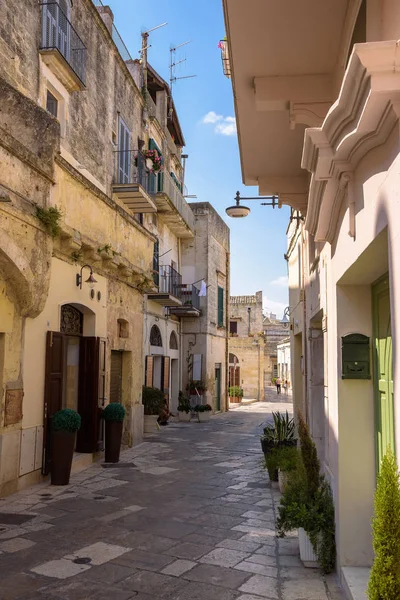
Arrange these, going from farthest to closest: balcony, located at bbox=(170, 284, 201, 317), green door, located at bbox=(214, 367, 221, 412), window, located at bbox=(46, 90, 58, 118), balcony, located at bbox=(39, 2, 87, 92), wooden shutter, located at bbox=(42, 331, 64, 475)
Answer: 1. green door, located at bbox=(214, 367, 221, 412)
2. balcony, located at bbox=(170, 284, 201, 317)
3. window, located at bbox=(46, 90, 58, 118)
4. balcony, located at bbox=(39, 2, 87, 92)
5. wooden shutter, located at bbox=(42, 331, 64, 475)

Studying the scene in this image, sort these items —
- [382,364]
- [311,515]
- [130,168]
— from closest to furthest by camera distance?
1. [382,364]
2. [311,515]
3. [130,168]

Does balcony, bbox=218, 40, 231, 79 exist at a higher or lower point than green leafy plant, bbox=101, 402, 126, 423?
higher

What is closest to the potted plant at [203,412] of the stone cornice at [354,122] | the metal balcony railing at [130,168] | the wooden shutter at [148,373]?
the wooden shutter at [148,373]

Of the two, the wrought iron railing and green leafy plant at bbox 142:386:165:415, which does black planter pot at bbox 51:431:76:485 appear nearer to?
green leafy plant at bbox 142:386:165:415

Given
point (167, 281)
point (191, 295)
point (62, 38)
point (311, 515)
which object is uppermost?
point (62, 38)

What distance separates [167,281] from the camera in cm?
2112

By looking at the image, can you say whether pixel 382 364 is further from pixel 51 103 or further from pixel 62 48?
pixel 62 48

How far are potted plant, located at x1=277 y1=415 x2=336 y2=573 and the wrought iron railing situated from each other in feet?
48.7

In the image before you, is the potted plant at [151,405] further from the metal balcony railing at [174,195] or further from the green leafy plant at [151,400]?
the metal balcony railing at [174,195]

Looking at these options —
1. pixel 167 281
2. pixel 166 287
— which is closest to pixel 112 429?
pixel 166 287

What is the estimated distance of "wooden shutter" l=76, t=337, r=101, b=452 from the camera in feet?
34.0

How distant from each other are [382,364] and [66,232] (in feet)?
21.2

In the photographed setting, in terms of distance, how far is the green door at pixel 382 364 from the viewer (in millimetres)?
3777

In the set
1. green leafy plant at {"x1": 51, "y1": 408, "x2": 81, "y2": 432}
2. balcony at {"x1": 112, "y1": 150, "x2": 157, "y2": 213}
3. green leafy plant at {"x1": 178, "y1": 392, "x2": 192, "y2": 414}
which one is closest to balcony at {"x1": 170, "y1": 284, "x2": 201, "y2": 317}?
green leafy plant at {"x1": 178, "y1": 392, "x2": 192, "y2": 414}
